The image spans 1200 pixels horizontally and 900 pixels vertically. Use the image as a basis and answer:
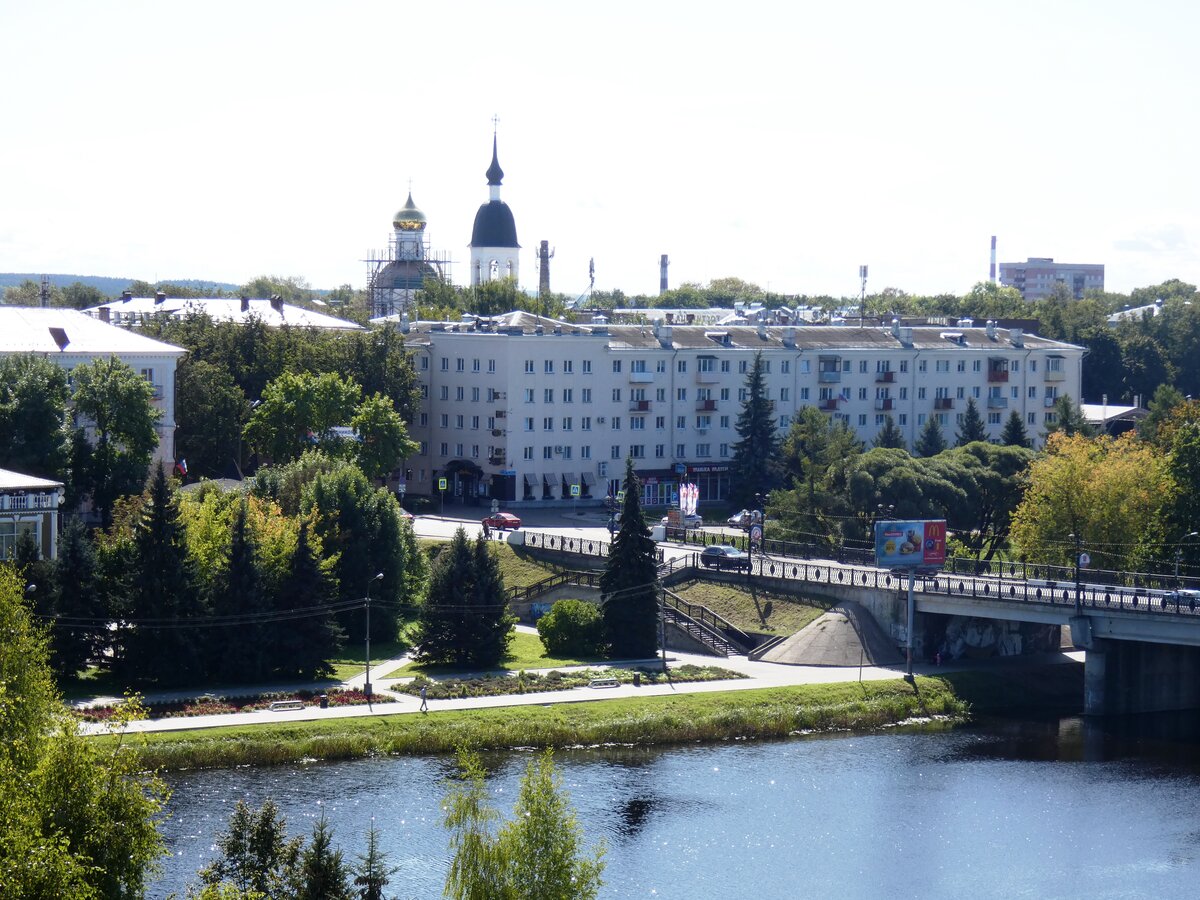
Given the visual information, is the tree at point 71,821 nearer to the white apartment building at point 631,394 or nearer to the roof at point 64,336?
the roof at point 64,336

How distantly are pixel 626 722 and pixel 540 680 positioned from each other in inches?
220

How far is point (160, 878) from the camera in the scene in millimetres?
45062

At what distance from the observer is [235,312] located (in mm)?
128750

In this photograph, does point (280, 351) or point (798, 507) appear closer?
point (798, 507)

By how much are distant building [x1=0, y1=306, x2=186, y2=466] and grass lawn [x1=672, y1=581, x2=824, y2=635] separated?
101 feet

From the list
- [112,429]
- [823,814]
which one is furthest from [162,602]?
[823,814]

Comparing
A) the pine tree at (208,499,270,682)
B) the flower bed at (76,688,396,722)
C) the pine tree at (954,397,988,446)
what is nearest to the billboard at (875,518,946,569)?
the flower bed at (76,688,396,722)

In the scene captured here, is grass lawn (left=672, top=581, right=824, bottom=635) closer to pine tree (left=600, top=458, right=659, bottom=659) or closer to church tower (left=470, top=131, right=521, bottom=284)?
pine tree (left=600, top=458, right=659, bottom=659)

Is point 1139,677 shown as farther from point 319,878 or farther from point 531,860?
point 319,878

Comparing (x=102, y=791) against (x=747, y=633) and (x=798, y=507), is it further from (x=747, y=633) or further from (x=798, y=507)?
(x=798, y=507)

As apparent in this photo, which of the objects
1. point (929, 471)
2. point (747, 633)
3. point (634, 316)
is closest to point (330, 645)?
point (747, 633)

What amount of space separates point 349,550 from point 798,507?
1008 inches

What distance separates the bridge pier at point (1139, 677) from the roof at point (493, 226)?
359 feet

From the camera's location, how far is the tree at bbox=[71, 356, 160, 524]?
86.4 metres
